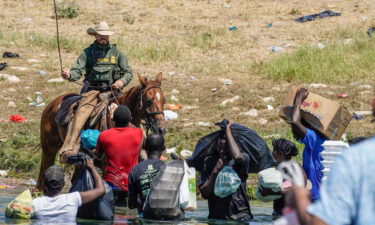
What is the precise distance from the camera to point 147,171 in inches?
298

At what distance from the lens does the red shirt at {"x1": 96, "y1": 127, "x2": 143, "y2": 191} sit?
8453 millimetres

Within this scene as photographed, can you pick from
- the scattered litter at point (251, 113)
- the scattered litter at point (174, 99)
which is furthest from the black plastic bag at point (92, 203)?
the scattered litter at point (174, 99)

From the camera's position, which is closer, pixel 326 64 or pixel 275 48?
pixel 326 64

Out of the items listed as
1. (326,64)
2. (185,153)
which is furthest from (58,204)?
(326,64)

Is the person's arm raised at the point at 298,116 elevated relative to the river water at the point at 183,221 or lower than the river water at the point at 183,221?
elevated

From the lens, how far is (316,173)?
7637mm

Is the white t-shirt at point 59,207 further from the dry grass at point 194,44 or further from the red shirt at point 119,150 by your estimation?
the dry grass at point 194,44

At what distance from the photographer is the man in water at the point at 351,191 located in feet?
9.28

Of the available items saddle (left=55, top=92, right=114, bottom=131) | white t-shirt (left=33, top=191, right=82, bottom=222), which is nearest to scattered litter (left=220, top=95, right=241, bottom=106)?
saddle (left=55, top=92, right=114, bottom=131)

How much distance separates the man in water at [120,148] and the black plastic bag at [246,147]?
1.01m

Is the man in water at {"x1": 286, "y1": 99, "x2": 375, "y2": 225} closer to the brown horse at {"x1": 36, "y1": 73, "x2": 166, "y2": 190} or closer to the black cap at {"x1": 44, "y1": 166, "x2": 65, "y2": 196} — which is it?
the black cap at {"x1": 44, "y1": 166, "x2": 65, "y2": 196}

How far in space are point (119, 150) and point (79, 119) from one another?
1953mm

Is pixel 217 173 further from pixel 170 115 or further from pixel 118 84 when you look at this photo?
pixel 170 115

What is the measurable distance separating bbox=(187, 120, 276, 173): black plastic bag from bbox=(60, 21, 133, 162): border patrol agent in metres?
2.94
